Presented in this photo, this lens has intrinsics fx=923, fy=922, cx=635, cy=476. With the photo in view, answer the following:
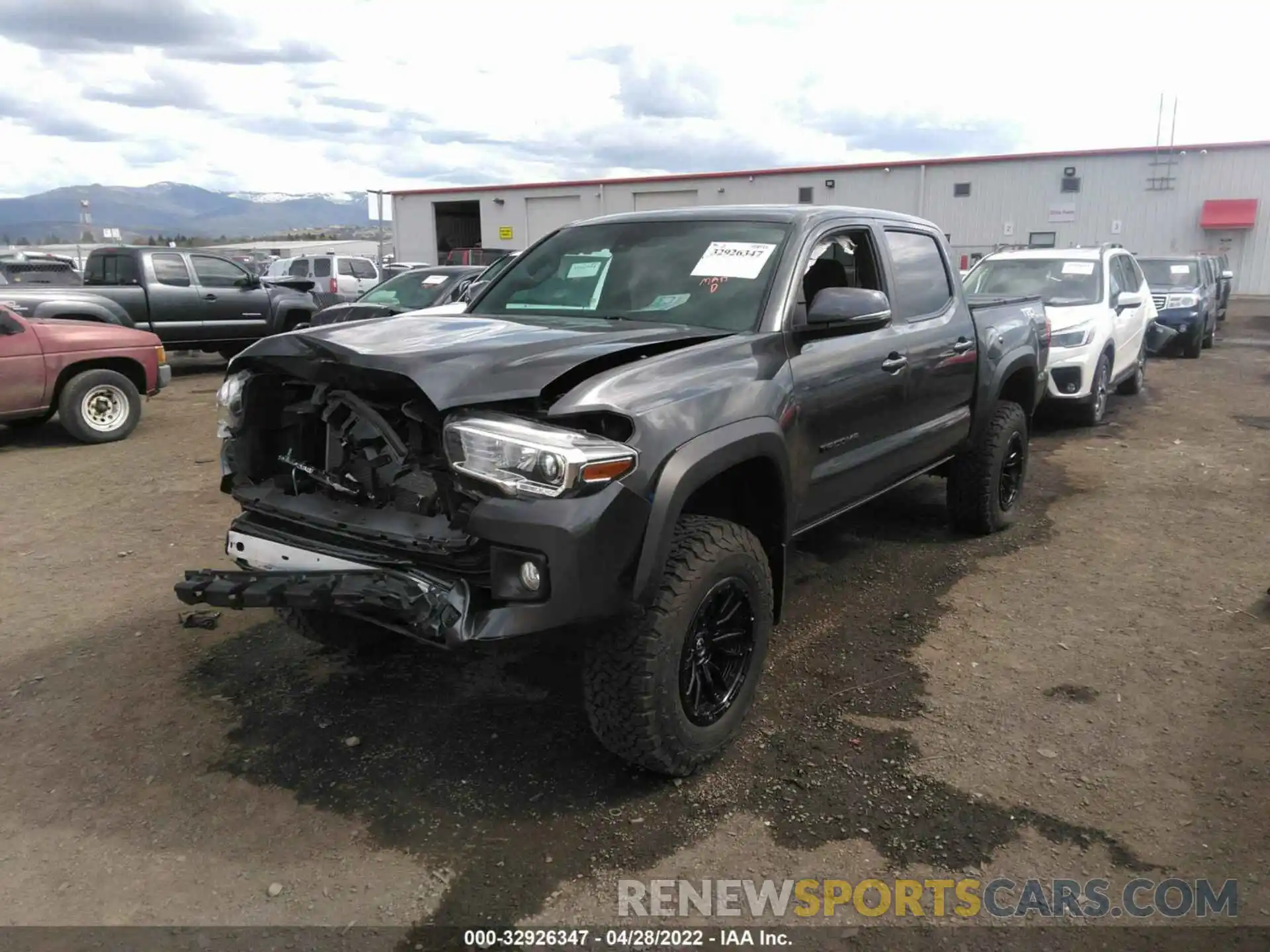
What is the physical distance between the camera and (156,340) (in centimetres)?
905

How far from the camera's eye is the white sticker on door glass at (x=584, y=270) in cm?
422

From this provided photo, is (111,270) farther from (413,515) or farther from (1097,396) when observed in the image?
(1097,396)

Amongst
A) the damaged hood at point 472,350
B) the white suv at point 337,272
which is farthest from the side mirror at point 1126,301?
the white suv at point 337,272

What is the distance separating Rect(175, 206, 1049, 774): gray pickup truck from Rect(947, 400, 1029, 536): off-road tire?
1304 mm

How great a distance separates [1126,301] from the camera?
32.0ft

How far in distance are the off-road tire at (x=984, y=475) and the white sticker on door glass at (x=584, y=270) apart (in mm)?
2630

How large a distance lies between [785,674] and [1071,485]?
428 centimetres

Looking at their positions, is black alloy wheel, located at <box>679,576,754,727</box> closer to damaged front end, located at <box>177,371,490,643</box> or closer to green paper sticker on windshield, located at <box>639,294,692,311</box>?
damaged front end, located at <box>177,371,490,643</box>

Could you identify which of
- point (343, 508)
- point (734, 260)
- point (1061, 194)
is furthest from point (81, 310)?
point (1061, 194)

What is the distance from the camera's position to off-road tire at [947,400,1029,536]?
5.49 m

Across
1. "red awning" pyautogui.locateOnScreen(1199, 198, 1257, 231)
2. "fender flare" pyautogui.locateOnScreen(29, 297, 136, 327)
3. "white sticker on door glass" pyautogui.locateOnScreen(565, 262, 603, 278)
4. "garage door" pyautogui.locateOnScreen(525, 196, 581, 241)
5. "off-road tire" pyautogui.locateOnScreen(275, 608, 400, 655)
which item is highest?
"garage door" pyautogui.locateOnScreen(525, 196, 581, 241)

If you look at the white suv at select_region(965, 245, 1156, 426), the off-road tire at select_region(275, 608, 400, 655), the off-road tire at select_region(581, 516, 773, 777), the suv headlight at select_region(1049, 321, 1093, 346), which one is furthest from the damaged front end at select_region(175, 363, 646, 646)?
the suv headlight at select_region(1049, 321, 1093, 346)

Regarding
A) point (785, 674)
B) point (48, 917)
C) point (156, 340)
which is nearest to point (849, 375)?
point (785, 674)

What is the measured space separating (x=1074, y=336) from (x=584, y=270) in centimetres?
661
